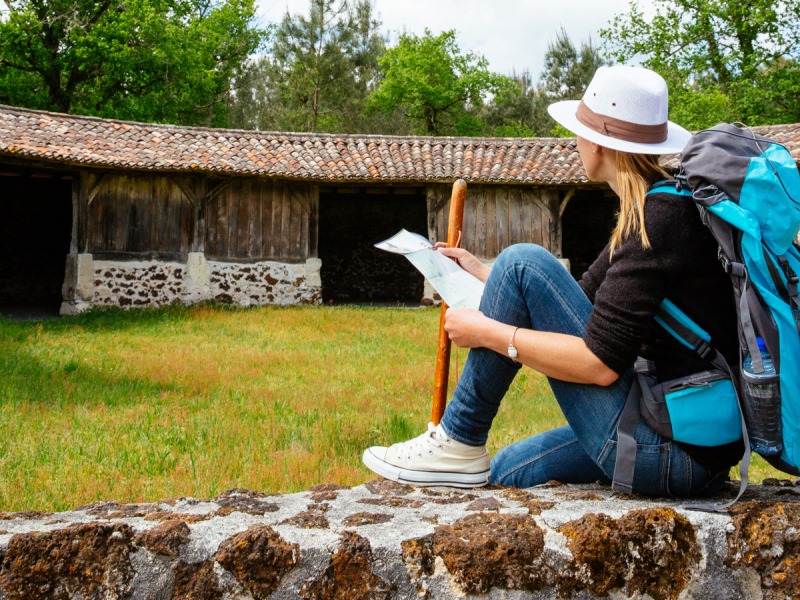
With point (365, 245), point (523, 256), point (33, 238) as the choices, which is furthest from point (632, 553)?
point (33, 238)

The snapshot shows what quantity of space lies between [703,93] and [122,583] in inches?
1028

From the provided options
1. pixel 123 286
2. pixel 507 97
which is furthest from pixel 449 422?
pixel 507 97

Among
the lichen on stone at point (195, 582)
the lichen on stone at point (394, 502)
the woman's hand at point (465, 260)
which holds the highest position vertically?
the woman's hand at point (465, 260)

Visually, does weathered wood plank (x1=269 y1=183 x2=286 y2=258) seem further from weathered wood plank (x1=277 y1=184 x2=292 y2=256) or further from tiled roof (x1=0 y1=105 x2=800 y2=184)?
tiled roof (x1=0 y1=105 x2=800 y2=184)

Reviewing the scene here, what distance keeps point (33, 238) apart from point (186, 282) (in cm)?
446

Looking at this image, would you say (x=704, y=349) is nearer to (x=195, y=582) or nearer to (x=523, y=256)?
(x=523, y=256)

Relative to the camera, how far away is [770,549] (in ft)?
6.05

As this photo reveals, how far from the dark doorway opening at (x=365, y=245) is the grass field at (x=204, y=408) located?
24.3 ft

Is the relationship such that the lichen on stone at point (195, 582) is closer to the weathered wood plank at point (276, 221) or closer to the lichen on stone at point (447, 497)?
the lichen on stone at point (447, 497)

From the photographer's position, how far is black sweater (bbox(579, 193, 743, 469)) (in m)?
1.83

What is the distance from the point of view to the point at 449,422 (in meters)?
2.24

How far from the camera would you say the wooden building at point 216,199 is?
1375cm

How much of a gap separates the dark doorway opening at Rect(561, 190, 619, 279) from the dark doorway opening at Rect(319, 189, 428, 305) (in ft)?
12.2

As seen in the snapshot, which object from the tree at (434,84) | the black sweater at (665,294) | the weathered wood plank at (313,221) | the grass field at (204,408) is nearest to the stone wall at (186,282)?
the weathered wood plank at (313,221)
